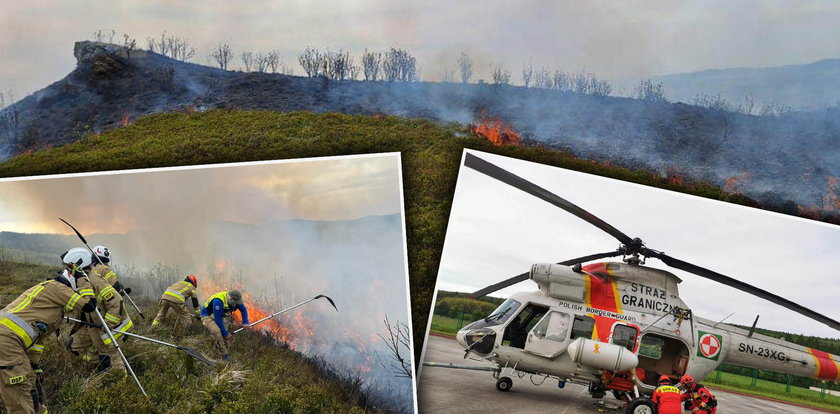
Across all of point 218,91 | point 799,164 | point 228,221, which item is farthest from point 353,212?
point 218,91

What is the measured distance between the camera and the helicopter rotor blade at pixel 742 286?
9.50m

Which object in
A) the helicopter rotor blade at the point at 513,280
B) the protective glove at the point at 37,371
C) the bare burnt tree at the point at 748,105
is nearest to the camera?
the protective glove at the point at 37,371

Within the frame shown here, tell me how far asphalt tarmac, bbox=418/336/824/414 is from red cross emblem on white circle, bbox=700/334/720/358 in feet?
5.37

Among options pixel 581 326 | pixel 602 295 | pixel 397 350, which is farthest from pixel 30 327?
pixel 602 295

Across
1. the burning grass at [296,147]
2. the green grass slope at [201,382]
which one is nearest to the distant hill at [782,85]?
the burning grass at [296,147]

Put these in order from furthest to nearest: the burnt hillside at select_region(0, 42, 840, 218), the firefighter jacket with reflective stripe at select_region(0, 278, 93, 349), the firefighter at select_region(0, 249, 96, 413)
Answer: the burnt hillside at select_region(0, 42, 840, 218) < the firefighter jacket with reflective stripe at select_region(0, 278, 93, 349) < the firefighter at select_region(0, 249, 96, 413)

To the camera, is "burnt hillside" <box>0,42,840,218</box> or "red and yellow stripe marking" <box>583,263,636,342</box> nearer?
"red and yellow stripe marking" <box>583,263,636,342</box>

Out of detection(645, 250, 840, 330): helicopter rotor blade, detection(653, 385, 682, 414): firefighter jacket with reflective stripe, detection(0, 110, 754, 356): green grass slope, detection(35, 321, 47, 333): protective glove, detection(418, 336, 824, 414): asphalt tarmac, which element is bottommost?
detection(418, 336, 824, 414): asphalt tarmac

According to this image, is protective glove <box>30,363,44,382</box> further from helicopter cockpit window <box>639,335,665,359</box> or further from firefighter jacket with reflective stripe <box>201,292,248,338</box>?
helicopter cockpit window <box>639,335,665,359</box>

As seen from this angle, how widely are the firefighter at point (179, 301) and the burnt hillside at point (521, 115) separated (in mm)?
13338

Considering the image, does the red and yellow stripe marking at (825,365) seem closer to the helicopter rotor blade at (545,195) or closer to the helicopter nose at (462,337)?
the helicopter rotor blade at (545,195)

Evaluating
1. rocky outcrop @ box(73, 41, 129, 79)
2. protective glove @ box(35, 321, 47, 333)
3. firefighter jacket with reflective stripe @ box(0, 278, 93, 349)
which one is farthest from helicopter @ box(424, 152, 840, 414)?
rocky outcrop @ box(73, 41, 129, 79)

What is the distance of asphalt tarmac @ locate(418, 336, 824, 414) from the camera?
10.5 meters

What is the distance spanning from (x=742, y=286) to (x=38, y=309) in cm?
962
